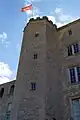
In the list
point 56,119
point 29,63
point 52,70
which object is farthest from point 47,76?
point 56,119

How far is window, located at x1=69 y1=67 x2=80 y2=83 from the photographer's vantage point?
18.2 m

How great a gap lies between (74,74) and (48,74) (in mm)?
2704

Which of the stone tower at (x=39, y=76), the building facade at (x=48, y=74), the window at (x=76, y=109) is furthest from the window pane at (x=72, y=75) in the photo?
the window at (x=76, y=109)

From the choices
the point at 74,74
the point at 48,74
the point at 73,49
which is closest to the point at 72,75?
the point at 74,74

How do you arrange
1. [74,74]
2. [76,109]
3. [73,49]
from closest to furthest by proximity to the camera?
[76,109], [74,74], [73,49]

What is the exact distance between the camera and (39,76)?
17.9 meters

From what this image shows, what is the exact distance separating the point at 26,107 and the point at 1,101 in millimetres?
10748

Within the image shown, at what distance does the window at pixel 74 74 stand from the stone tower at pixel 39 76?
51.4 inches

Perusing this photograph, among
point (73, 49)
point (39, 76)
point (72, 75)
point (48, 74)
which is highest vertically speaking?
point (73, 49)

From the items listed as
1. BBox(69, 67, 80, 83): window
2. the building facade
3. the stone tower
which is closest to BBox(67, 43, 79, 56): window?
the building facade

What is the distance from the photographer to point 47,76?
17.8m

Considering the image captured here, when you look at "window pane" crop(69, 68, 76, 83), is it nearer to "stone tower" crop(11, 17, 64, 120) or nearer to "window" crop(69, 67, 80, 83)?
"window" crop(69, 67, 80, 83)

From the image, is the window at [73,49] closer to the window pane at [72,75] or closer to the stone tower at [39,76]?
the stone tower at [39,76]

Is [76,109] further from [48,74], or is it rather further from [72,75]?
[48,74]
